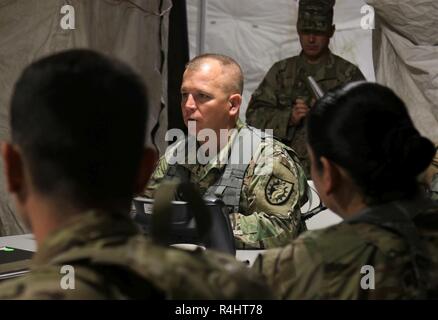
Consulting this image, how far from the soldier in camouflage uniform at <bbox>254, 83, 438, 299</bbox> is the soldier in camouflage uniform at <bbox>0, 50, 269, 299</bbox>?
407mm

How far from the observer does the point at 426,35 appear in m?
4.10

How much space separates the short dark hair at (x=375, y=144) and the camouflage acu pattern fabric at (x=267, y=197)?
2.93 feet

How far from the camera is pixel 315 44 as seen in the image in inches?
169

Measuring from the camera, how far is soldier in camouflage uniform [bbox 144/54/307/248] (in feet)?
7.12

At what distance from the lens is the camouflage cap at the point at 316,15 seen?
4.23 m

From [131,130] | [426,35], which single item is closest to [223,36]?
[426,35]

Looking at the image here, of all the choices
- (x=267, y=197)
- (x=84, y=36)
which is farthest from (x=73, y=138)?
(x=84, y=36)

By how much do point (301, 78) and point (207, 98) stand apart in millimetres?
1958

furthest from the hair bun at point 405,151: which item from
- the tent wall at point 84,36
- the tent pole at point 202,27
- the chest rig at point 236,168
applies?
the tent pole at point 202,27

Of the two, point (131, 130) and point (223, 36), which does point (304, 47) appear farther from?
point (131, 130)

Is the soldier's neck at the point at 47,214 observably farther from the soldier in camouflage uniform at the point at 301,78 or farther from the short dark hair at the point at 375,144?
the soldier in camouflage uniform at the point at 301,78

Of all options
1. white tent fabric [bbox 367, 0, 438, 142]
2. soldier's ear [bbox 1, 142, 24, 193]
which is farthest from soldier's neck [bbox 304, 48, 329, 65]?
soldier's ear [bbox 1, 142, 24, 193]

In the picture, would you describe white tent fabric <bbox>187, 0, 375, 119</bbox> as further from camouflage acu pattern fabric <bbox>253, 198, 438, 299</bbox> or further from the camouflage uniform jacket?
camouflage acu pattern fabric <bbox>253, 198, 438, 299</bbox>
